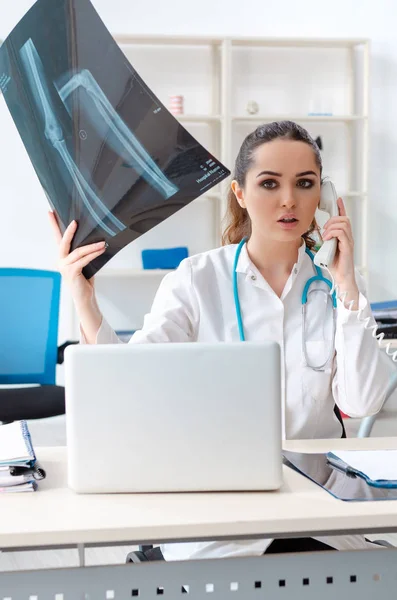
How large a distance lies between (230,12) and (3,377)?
3.07 m

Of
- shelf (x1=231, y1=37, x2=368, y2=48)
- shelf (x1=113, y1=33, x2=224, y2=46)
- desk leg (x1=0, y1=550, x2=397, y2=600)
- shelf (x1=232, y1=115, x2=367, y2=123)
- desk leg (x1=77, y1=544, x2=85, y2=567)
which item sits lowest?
desk leg (x1=0, y1=550, x2=397, y2=600)

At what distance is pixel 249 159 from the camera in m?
1.85

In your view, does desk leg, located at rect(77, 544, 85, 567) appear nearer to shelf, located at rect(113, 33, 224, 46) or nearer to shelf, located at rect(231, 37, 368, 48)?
shelf, located at rect(113, 33, 224, 46)

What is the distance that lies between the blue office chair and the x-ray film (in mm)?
2082

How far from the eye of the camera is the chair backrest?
11.4 feet

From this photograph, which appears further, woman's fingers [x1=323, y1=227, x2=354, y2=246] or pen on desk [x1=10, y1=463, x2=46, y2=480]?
woman's fingers [x1=323, y1=227, x2=354, y2=246]

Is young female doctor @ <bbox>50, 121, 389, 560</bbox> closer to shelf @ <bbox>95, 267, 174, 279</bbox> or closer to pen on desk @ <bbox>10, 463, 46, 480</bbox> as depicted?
pen on desk @ <bbox>10, 463, 46, 480</bbox>

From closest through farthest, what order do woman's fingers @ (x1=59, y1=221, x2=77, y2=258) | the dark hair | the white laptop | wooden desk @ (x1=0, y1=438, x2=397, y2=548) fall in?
wooden desk @ (x1=0, y1=438, x2=397, y2=548) < the white laptop < woman's fingers @ (x1=59, y1=221, x2=77, y2=258) < the dark hair

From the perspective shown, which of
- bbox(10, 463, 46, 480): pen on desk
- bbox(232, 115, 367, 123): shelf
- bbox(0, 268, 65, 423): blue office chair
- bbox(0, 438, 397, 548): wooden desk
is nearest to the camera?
bbox(0, 438, 397, 548): wooden desk

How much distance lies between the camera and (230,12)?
534 cm

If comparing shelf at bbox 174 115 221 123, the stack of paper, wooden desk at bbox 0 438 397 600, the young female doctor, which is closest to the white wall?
shelf at bbox 174 115 221 123

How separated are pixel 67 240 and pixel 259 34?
4.27 meters

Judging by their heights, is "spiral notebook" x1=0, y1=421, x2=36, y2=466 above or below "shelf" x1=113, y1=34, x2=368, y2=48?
below

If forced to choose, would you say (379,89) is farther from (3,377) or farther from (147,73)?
(3,377)
